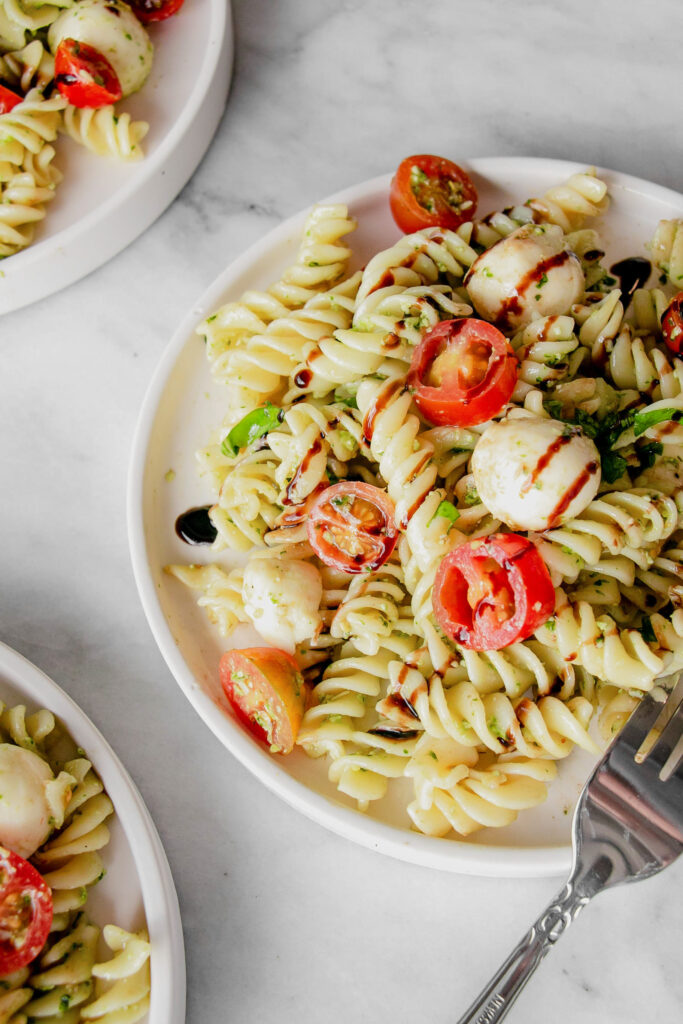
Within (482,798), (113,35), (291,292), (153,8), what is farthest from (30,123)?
(482,798)

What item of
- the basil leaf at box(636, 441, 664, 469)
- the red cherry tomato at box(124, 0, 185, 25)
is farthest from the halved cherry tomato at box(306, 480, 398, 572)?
the red cherry tomato at box(124, 0, 185, 25)

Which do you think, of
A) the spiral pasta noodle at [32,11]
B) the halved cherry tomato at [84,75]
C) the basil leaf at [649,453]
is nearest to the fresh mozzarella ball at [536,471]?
the basil leaf at [649,453]

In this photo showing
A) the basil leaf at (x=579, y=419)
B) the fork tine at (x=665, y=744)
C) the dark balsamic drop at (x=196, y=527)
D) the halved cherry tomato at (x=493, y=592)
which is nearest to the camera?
the halved cherry tomato at (x=493, y=592)

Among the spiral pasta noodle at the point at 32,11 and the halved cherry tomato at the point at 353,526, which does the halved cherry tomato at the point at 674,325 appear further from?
the spiral pasta noodle at the point at 32,11

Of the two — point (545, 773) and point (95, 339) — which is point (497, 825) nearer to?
point (545, 773)

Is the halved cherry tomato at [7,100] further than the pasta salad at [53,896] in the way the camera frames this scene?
Yes

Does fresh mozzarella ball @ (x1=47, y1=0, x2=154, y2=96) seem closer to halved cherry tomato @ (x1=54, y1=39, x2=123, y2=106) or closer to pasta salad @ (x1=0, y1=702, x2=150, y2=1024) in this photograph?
halved cherry tomato @ (x1=54, y1=39, x2=123, y2=106)

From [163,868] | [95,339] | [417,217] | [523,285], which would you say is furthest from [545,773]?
[95,339]
